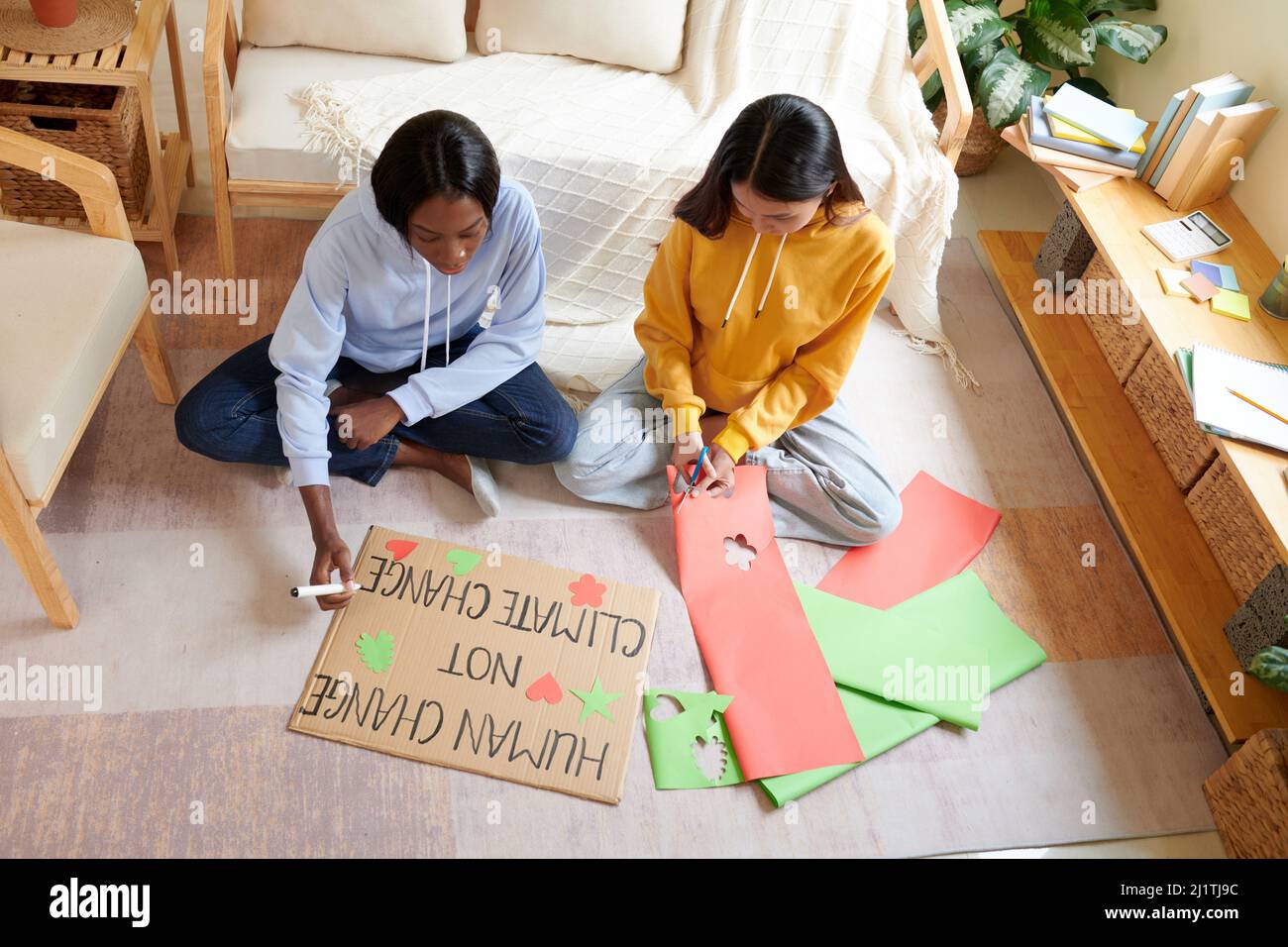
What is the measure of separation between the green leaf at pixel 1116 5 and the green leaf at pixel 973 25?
7.8 inches

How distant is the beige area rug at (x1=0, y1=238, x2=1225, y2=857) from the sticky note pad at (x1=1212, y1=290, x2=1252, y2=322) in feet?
1.31

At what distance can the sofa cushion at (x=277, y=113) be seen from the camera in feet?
6.60

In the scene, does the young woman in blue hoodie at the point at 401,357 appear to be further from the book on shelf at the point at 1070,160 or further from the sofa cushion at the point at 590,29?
the book on shelf at the point at 1070,160

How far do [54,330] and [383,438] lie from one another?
0.53 metres

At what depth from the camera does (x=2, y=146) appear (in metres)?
1.62

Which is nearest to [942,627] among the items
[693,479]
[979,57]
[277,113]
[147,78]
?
[693,479]

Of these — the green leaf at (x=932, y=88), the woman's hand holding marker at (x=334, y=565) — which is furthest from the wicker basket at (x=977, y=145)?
the woman's hand holding marker at (x=334, y=565)

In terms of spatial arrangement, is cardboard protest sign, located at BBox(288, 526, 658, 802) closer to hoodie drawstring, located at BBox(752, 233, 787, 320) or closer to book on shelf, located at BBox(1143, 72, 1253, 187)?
hoodie drawstring, located at BBox(752, 233, 787, 320)

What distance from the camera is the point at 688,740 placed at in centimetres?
167

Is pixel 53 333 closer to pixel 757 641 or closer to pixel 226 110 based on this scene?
pixel 226 110

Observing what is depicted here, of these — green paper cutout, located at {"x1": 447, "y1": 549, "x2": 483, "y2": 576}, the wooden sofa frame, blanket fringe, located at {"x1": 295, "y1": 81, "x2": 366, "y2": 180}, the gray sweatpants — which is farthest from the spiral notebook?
blanket fringe, located at {"x1": 295, "y1": 81, "x2": 366, "y2": 180}

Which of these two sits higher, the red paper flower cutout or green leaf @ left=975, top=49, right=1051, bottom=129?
green leaf @ left=975, top=49, right=1051, bottom=129

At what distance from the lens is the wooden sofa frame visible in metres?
1.94

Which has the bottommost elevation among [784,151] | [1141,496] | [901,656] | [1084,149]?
[901,656]
